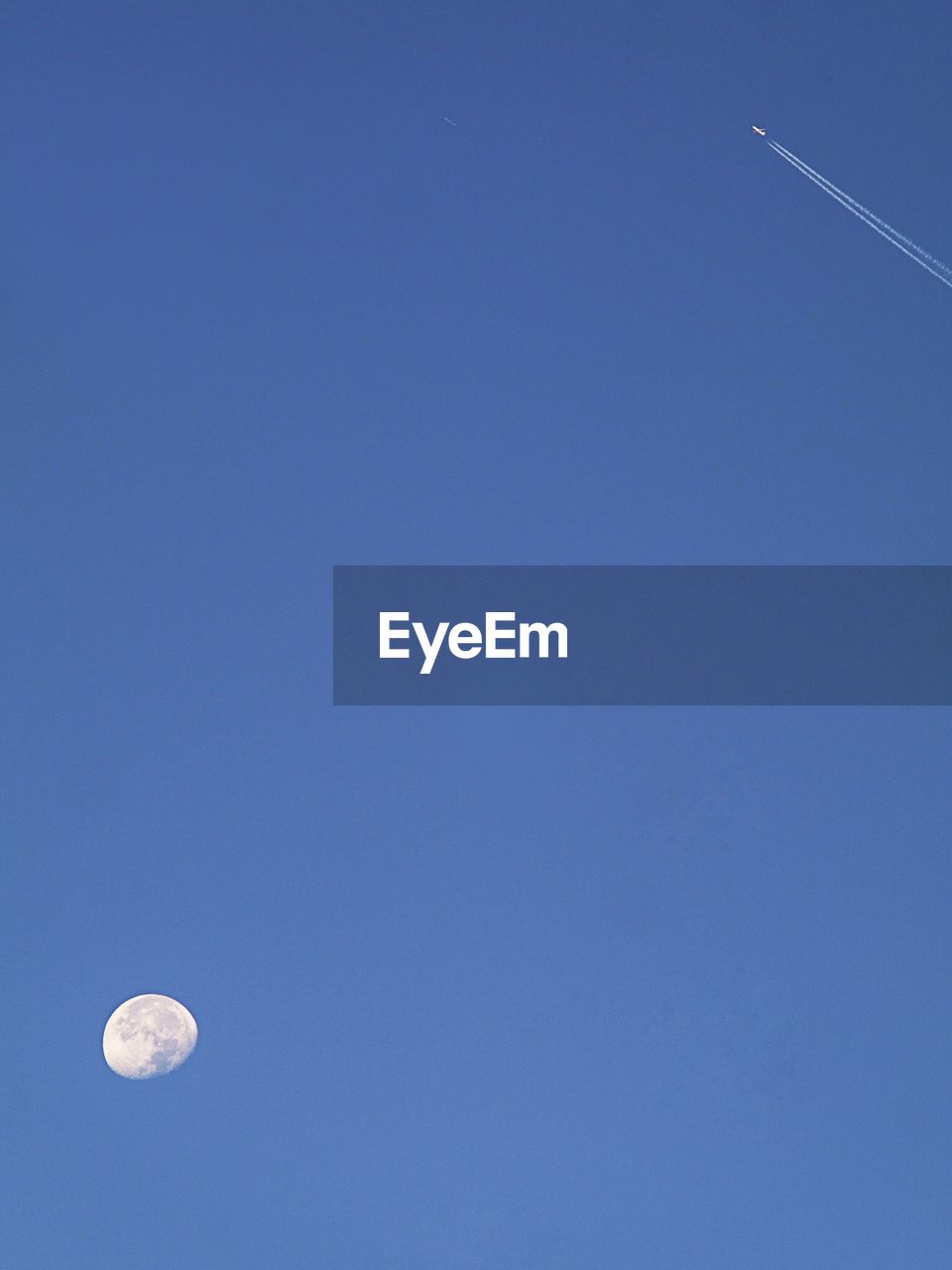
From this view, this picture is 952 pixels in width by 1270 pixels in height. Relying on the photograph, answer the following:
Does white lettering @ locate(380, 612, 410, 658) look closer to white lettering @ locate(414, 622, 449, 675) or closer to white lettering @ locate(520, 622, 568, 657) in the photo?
white lettering @ locate(414, 622, 449, 675)

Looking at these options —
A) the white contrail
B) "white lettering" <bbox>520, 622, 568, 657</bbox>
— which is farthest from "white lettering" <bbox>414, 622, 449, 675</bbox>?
the white contrail

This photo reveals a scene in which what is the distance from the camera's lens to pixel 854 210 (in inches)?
92.4

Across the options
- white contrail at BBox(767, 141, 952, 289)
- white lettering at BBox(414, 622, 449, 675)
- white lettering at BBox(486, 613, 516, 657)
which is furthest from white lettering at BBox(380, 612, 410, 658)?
white contrail at BBox(767, 141, 952, 289)

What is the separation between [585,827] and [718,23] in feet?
4.71

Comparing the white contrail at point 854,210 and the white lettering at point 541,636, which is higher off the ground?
the white contrail at point 854,210

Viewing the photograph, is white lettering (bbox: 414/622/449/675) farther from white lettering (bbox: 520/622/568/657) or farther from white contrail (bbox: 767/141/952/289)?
white contrail (bbox: 767/141/952/289)

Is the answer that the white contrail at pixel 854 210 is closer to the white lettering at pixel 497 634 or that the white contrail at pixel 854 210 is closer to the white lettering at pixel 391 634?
Result: the white lettering at pixel 497 634

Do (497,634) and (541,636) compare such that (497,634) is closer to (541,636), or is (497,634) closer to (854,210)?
(541,636)

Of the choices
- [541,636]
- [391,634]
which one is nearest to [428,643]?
[391,634]

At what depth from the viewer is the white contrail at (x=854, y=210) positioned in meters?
2.34

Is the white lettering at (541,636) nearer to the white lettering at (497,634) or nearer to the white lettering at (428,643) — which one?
the white lettering at (497,634)

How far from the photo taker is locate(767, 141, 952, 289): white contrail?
7.68 ft

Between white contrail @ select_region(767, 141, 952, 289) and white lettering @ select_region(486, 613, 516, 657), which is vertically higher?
white contrail @ select_region(767, 141, 952, 289)

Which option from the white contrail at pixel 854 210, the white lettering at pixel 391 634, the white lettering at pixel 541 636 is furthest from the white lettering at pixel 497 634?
the white contrail at pixel 854 210
